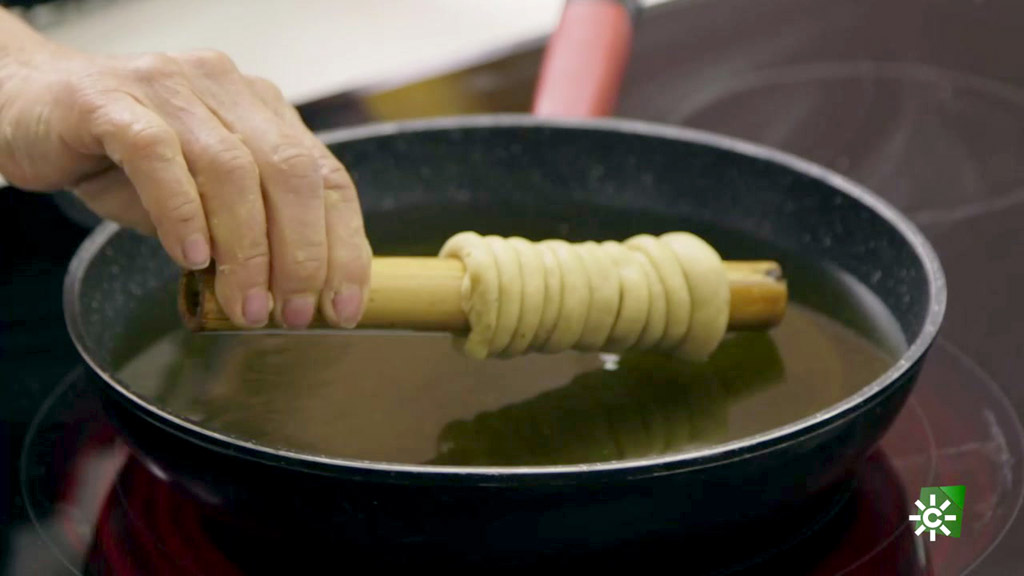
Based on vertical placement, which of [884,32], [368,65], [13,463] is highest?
[884,32]

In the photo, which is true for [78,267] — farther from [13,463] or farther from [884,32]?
[884,32]

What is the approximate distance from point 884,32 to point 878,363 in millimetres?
576

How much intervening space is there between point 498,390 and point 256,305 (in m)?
0.18

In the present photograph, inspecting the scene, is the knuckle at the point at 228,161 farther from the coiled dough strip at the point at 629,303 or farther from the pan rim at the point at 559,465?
the coiled dough strip at the point at 629,303

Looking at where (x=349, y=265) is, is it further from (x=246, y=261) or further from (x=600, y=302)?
(x=600, y=302)

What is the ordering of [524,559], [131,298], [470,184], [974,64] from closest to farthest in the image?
[524,559] → [131,298] → [470,184] → [974,64]

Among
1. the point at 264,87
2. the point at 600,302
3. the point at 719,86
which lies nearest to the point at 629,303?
the point at 600,302

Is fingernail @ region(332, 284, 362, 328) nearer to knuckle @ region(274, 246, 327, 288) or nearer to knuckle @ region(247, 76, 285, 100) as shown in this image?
knuckle @ region(274, 246, 327, 288)

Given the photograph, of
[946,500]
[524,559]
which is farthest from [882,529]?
[524,559]

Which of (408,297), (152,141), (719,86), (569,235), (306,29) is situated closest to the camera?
(152,141)

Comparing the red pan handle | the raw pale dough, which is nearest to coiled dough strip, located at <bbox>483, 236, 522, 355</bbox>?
the raw pale dough

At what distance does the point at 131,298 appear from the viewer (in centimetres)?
74

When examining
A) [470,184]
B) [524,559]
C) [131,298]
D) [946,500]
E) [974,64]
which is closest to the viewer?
[524,559]

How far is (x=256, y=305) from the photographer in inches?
20.9
